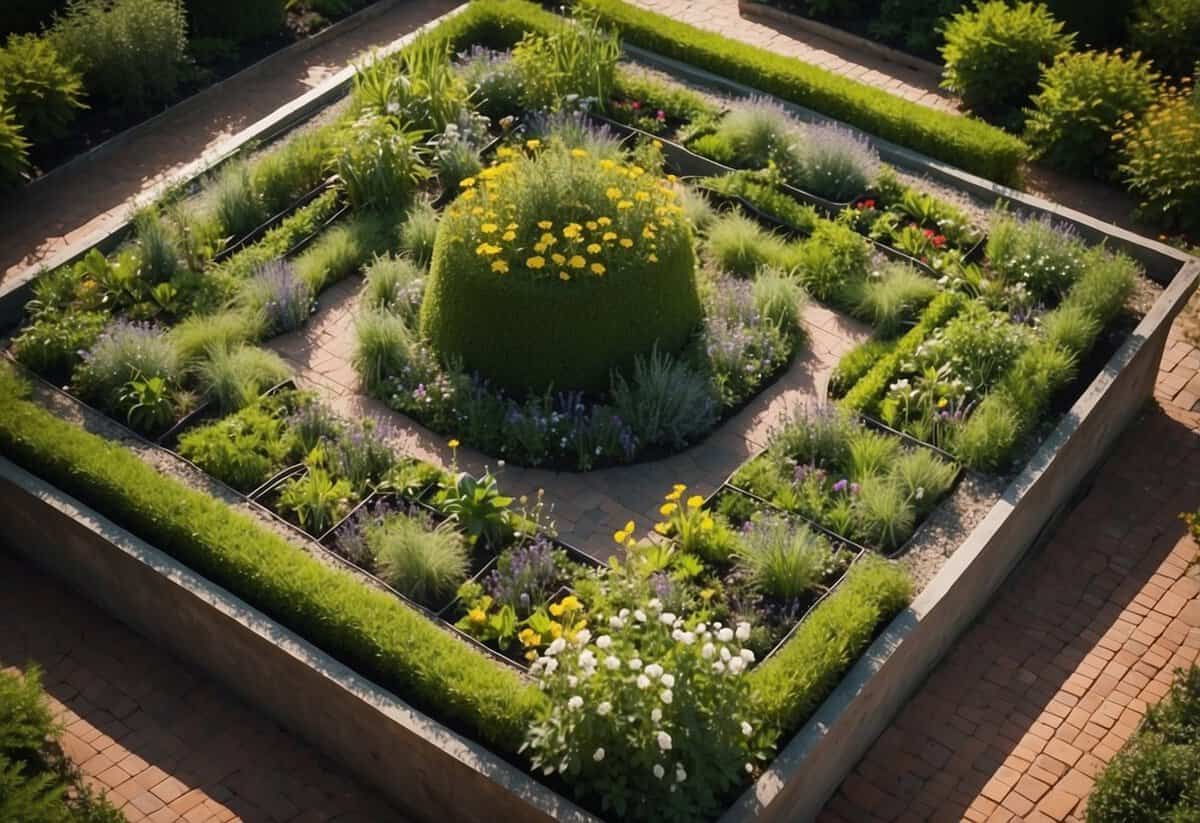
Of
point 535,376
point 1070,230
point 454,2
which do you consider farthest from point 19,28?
point 1070,230

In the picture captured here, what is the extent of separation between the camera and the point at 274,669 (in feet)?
29.2

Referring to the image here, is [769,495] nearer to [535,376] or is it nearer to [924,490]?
[924,490]

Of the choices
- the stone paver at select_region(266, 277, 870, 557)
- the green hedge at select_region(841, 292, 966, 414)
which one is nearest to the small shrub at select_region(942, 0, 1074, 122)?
the green hedge at select_region(841, 292, 966, 414)

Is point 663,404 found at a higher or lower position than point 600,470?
higher

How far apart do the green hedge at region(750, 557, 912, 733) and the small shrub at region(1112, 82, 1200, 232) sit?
17.0 feet

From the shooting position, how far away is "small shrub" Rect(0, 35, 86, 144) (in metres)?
13.2

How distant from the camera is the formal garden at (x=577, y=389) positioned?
8.40 metres

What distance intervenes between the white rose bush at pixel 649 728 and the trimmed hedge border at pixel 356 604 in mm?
261

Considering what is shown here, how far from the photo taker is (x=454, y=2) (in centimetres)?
1614

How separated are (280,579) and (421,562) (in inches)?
31.9

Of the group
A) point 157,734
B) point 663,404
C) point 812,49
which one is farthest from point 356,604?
point 812,49

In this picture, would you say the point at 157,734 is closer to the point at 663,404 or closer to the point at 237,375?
the point at 237,375

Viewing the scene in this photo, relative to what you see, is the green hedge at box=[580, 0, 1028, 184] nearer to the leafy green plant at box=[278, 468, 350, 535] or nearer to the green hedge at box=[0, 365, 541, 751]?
the leafy green plant at box=[278, 468, 350, 535]

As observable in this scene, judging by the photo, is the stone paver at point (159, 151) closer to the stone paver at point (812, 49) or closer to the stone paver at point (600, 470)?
the stone paver at point (600, 470)
